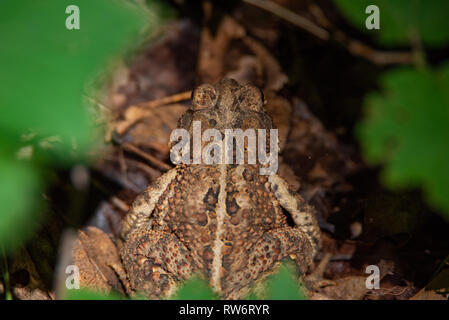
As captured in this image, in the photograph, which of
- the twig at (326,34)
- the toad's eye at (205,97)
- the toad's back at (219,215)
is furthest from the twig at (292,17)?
the toad's back at (219,215)

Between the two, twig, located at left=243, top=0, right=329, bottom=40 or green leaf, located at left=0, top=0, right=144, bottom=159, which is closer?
green leaf, located at left=0, top=0, right=144, bottom=159

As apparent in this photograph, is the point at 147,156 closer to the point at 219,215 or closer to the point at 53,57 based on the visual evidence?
the point at 219,215

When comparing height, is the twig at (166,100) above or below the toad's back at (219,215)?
above

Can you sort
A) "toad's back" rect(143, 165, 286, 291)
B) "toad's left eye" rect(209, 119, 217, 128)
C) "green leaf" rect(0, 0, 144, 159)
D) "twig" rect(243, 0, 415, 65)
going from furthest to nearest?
"twig" rect(243, 0, 415, 65) < "toad's left eye" rect(209, 119, 217, 128) < "toad's back" rect(143, 165, 286, 291) < "green leaf" rect(0, 0, 144, 159)

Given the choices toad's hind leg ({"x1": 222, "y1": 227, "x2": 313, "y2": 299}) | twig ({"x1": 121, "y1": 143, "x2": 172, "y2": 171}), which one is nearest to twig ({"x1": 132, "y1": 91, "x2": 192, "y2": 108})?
twig ({"x1": 121, "y1": 143, "x2": 172, "y2": 171})

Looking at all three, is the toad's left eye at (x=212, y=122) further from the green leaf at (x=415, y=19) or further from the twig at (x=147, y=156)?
the green leaf at (x=415, y=19)

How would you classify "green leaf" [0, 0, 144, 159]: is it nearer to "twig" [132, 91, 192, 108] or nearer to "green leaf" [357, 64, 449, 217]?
"green leaf" [357, 64, 449, 217]
